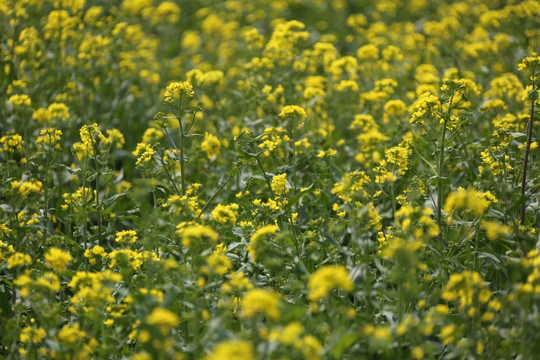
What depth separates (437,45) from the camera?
10.5 metres

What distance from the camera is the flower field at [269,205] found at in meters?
3.88

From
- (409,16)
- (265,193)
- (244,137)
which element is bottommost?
(409,16)

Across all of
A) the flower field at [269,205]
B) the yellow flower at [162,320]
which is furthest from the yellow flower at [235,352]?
the yellow flower at [162,320]

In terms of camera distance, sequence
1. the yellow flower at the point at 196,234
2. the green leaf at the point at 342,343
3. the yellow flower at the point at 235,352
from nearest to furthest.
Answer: the yellow flower at the point at 235,352 → the green leaf at the point at 342,343 → the yellow flower at the point at 196,234

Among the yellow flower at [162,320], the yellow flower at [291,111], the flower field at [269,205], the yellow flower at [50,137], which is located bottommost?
the flower field at [269,205]

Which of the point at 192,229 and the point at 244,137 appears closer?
the point at 192,229

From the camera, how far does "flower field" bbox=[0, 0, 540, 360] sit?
388 centimetres

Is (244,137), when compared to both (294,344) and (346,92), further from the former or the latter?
(346,92)

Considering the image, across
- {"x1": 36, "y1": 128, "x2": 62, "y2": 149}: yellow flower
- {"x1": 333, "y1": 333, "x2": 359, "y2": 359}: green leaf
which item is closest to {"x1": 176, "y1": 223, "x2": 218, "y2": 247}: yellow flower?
{"x1": 333, "y1": 333, "x2": 359, "y2": 359}: green leaf

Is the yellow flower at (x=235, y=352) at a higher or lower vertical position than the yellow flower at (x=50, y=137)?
higher

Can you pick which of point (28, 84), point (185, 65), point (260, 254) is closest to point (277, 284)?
point (260, 254)

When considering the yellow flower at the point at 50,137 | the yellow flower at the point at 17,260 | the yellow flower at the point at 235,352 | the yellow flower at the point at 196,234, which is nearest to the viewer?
the yellow flower at the point at 235,352

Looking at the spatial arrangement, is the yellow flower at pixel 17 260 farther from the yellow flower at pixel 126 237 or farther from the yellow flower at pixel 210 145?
the yellow flower at pixel 210 145

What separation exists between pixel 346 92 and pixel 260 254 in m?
5.48
